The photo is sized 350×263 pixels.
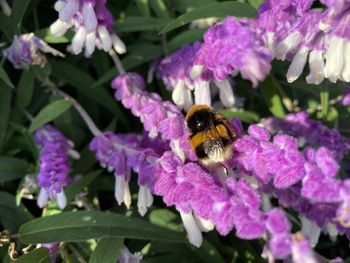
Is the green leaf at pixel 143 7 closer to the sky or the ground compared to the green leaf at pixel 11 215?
closer to the sky

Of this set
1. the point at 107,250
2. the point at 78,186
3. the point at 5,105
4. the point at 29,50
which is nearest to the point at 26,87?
the point at 5,105

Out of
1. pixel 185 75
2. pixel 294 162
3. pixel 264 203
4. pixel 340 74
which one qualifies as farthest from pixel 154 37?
pixel 294 162

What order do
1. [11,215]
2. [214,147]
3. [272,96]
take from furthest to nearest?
[272,96]
[11,215]
[214,147]

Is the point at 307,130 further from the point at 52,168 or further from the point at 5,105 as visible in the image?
the point at 5,105

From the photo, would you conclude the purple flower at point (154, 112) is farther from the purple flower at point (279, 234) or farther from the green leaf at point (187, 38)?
the purple flower at point (279, 234)

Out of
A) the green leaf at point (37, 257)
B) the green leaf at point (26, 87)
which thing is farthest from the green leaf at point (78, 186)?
the green leaf at point (26, 87)

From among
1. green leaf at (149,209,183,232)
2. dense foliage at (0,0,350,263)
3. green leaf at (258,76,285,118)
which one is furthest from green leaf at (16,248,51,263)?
green leaf at (258,76,285,118)

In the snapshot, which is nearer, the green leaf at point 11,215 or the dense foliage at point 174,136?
the dense foliage at point 174,136
